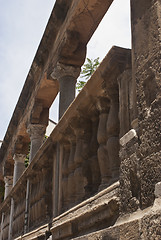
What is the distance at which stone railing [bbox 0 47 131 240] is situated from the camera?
139 inches

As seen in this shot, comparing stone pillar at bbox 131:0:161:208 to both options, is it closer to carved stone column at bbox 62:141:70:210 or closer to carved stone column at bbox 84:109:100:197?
carved stone column at bbox 84:109:100:197

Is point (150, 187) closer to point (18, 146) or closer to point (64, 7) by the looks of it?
point (64, 7)

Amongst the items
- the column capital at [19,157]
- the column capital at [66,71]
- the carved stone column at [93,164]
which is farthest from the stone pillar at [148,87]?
the column capital at [19,157]

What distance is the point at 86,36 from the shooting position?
755 cm

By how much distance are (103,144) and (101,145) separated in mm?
24

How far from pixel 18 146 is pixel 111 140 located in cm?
952

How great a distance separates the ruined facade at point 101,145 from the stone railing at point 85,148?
0.4 inches

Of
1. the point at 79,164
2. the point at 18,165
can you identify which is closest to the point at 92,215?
the point at 79,164

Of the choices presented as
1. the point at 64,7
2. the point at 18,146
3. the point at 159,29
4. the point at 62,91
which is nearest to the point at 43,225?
the point at 62,91

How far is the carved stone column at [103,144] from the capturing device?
11.8 ft

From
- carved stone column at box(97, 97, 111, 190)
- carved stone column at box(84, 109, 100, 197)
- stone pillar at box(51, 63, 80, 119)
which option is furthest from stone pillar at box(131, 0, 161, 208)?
stone pillar at box(51, 63, 80, 119)

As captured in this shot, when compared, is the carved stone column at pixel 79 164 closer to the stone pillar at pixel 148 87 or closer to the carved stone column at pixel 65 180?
the carved stone column at pixel 65 180

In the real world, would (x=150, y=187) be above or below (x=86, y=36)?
below

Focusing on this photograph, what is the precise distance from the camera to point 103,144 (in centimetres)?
373
